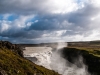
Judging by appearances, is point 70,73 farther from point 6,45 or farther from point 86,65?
point 6,45

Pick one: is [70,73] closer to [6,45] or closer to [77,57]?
[77,57]

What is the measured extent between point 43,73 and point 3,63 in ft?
38.6

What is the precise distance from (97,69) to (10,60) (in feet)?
277

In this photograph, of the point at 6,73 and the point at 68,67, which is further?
the point at 68,67

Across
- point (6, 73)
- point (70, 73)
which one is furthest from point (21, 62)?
point (70, 73)

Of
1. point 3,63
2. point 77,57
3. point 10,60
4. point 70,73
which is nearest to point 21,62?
point 10,60

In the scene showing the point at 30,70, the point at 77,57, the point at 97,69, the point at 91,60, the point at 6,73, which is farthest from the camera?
the point at 77,57

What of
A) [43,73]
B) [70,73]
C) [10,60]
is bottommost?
[70,73]

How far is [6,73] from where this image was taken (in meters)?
40.8

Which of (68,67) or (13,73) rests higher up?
(13,73)

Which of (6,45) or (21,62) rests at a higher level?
(6,45)

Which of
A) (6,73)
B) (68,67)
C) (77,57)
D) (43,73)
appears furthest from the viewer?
(77,57)

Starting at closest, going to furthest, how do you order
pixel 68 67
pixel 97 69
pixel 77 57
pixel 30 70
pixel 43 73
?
pixel 30 70 → pixel 43 73 → pixel 97 69 → pixel 68 67 → pixel 77 57

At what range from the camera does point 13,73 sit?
42.9 metres
